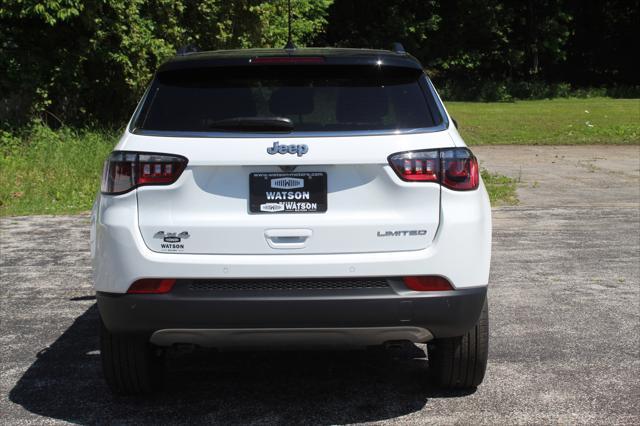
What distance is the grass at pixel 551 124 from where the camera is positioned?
76.4 ft

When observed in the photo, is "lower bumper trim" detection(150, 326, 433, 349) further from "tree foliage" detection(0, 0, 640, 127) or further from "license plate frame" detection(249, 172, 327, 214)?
"tree foliage" detection(0, 0, 640, 127)

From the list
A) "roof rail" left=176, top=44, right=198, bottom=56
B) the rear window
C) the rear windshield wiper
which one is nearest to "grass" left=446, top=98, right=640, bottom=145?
"roof rail" left=176, top=44, right=198, bottom=56

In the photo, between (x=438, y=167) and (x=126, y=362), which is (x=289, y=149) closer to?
(x=438, y=167)

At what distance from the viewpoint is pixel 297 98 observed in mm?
4254

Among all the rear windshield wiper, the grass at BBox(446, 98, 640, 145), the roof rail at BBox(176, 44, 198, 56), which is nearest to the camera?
the rear windshield wiper

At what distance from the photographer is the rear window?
417cm

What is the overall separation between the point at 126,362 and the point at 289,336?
37.2 inches

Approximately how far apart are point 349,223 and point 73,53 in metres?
16.0

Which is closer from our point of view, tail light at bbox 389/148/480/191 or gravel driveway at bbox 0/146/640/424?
tail light at bbox 389/148/480/191

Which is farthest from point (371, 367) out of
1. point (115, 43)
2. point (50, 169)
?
point (115, 43)

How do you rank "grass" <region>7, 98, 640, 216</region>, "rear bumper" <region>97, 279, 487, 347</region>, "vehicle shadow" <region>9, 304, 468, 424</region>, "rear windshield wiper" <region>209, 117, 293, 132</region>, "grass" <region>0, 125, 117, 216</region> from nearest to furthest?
"rear bumper" <region>97, 279, 487, 347</region>
"rear windshield wiper" <region>209, 117, 293, 132</region>
"vehicle shadow" <region>9, 304, 468, 424</region>
"grass" <region>0, 125, 117, 216</region>
"grass" <region>7, 98, 640, 216</region>

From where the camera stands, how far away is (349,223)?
13.2ft

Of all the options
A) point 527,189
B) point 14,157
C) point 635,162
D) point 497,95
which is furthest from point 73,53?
point 497,95

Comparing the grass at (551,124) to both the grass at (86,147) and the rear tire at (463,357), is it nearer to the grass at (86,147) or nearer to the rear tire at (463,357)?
the grass at (86,147)
